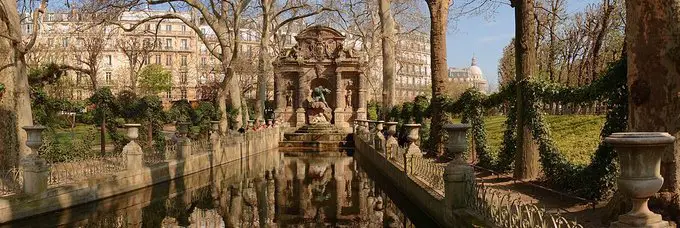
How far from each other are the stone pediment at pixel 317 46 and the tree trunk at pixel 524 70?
25597mm

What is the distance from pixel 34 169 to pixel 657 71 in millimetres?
9779

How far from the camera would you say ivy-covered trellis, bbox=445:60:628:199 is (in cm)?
888

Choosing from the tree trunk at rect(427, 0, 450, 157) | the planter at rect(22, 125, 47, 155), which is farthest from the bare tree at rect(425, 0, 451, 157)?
the planter at rect(22, 125, 47, 155)

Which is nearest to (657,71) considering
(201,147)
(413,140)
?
(413,140)

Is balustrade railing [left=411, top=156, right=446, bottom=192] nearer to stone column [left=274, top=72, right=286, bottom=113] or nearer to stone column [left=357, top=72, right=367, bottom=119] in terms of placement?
stone column [left=357, top=72, right=367, bottom=119]

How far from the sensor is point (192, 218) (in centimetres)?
1009

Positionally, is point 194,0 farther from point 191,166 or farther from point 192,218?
point 192,218

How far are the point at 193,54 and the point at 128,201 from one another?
67.7m

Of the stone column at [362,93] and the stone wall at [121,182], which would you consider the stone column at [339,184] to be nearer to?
the stone wall at [121,182]

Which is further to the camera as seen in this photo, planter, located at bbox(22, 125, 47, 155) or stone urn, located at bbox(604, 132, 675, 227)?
planter, located at bbox(22, 125, 47, 155)

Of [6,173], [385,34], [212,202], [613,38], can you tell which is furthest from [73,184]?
[613,38]

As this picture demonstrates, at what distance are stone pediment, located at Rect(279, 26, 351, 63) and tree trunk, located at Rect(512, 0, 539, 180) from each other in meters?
25.6

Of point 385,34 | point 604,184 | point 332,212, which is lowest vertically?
point 332,212

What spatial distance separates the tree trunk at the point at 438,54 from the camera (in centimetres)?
1794
